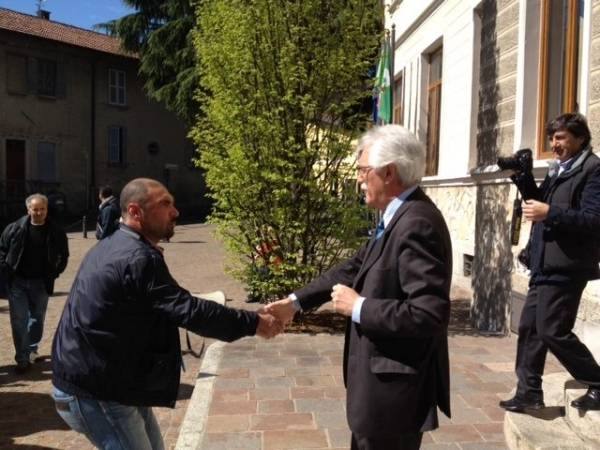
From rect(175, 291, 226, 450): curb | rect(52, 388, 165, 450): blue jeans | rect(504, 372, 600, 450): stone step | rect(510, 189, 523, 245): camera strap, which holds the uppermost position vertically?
rect(510, 189, 523, 245): camera strap

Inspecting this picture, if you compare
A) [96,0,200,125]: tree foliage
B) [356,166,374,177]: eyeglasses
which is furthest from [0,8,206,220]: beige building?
[356,166,374,177]: eyeglasses

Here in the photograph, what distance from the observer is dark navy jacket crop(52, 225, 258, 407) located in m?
2.56

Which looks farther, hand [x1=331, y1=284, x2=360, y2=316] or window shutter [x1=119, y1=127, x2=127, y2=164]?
window shutter [x1=119, y1=127, x2=127, y2=164]

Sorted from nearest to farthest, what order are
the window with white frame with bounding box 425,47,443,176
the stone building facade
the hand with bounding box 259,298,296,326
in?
the hand with bounding box 259,298,296,326, the stone building facade, the window with white frame with bounding box 425,47,443,176

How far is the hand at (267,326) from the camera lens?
285 centimetres

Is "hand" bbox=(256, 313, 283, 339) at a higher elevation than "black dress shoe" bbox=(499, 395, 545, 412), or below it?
higher

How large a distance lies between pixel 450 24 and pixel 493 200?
373 centimetres

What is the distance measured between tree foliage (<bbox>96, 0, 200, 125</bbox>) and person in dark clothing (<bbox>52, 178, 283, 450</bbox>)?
73.7ft

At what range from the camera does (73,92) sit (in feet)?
104

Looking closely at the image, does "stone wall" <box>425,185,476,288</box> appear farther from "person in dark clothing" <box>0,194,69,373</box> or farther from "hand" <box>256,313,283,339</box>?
"hand" <box>256,313,283,339</box>

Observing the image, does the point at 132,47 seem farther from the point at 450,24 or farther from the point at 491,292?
the point at 491,292

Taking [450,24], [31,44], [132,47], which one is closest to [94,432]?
[450,24]

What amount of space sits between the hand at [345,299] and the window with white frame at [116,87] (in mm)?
33503

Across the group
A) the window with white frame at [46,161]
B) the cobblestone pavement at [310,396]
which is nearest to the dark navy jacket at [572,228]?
the cobblestone pavement at [310,396]
